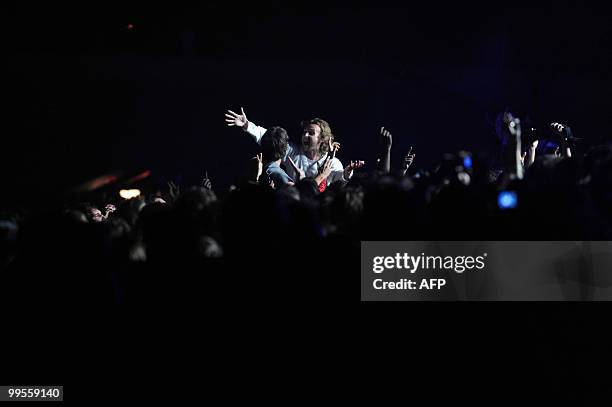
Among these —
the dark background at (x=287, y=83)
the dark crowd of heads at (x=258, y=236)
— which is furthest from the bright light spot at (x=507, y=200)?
the dark background at (x=287, y=83)

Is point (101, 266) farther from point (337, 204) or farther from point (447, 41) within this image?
point (447, 41)

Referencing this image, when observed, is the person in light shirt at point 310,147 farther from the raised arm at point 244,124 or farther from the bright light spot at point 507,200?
the bright light spot at point 507,200

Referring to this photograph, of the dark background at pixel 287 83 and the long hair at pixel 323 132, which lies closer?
the long hair at pixel 323 132

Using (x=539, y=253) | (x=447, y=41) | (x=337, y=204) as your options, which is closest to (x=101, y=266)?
(x=337, y=204)

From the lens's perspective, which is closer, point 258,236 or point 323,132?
point 258,236

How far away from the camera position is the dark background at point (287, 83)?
840cm

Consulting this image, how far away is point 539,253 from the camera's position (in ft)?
9.04

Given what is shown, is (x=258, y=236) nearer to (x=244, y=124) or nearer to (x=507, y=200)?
(x=507, y=200)

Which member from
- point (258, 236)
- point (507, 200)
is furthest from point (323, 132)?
point (258, 236)

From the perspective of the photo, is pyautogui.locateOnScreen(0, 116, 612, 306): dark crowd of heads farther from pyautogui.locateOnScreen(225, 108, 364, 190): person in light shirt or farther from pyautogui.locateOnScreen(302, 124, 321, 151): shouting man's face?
pyautogui.locateOnScreen(302, 124, 321, 151): shouting man's face

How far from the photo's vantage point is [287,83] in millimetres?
8703

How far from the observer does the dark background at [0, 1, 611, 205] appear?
8398mm

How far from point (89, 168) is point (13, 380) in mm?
6296

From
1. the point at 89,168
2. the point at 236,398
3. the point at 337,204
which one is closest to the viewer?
the point at 236,398
